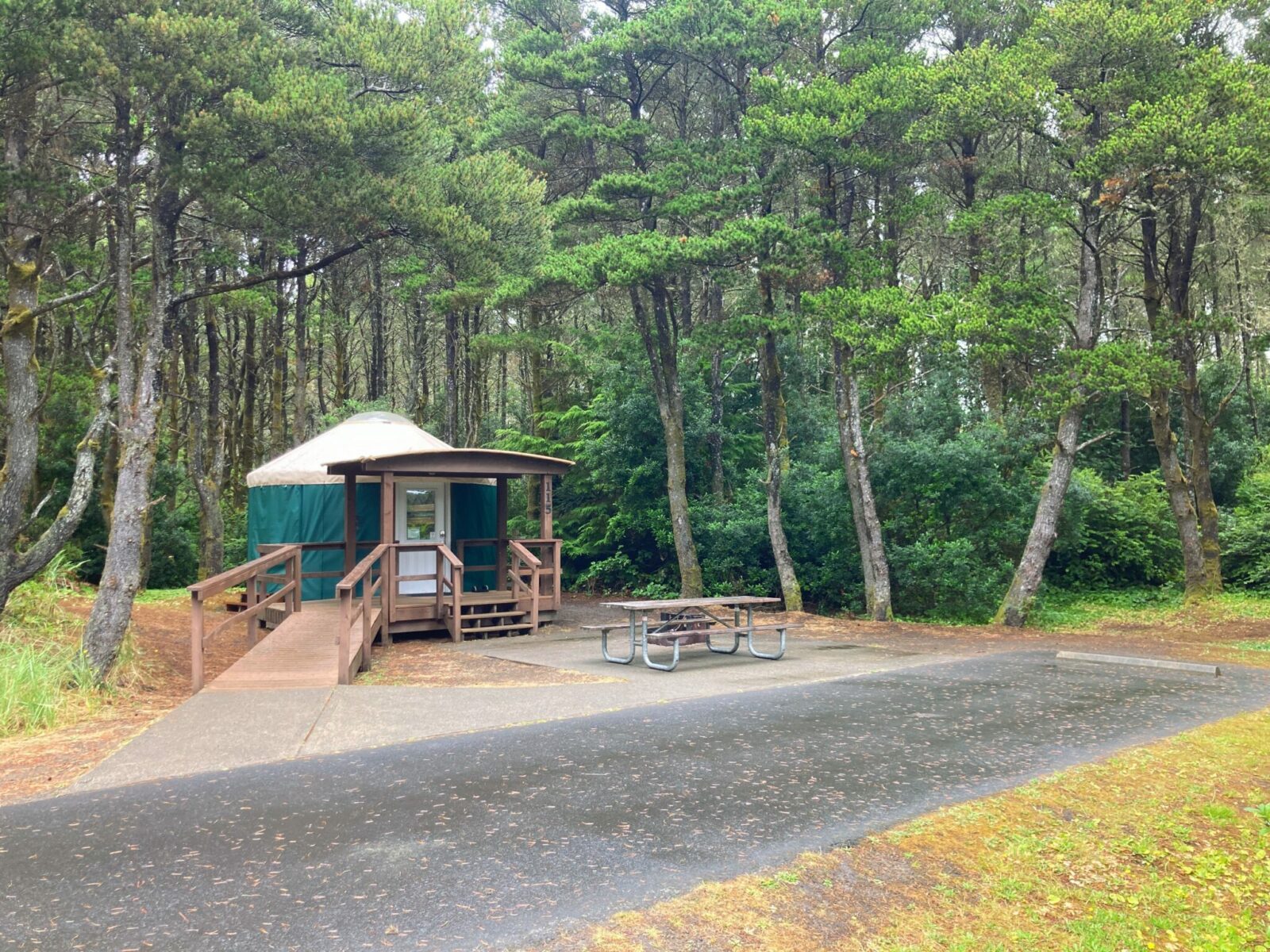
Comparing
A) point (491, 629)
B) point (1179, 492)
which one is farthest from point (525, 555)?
point (1179, 492)

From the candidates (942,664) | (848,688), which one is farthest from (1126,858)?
(942,664)

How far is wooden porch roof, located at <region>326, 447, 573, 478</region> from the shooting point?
11062mm

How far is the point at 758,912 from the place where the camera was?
3.15 metres

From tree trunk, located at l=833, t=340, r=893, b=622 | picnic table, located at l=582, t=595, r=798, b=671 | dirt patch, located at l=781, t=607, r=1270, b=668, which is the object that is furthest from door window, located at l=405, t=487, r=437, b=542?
tree trunk, located at l=833, t=340, r=893, b=622

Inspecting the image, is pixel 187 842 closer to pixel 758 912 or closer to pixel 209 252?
pixel 758 912

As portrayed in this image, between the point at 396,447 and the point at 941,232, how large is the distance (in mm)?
11023

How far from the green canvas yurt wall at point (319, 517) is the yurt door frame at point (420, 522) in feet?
3.32

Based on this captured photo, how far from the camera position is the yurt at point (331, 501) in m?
13.6

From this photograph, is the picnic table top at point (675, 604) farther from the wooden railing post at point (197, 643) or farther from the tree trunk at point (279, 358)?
the tree trunk at point (279, 358)

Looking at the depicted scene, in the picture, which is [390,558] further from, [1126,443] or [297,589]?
[1126,443]

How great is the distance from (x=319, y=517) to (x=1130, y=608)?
13.5 metres

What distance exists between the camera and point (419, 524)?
13164 mm

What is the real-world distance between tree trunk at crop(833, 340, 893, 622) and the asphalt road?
7079mm

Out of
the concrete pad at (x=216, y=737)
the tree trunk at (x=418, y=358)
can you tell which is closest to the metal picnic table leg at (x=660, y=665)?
the concrete pad at (x=216, y=737)
